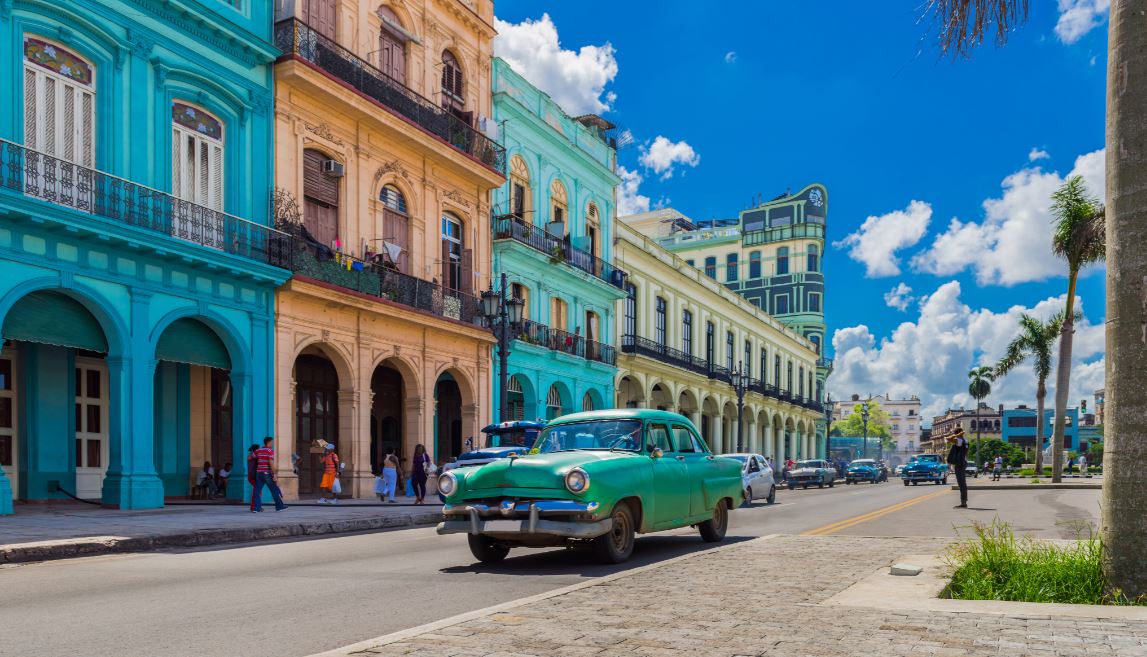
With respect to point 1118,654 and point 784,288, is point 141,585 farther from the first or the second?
point 784,288

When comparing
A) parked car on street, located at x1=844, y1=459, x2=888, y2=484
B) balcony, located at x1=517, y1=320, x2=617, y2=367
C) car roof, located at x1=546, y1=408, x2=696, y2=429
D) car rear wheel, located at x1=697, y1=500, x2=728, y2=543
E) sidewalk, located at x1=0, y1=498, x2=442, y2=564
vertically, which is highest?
balcony, located at x1=517, y1=320, x2=617, y2=367

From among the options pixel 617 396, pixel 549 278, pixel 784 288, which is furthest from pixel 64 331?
pixel 784 288

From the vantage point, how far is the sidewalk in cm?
1205

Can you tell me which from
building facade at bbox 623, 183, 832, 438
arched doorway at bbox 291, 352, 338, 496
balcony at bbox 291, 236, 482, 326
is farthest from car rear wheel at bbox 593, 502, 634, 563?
building facade at bbox 623, 183, 832, 438

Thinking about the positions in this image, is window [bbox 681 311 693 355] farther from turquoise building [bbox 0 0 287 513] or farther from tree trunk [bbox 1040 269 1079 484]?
turquoise building [bbox 0 0 287 513]

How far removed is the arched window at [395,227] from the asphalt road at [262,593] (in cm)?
1427

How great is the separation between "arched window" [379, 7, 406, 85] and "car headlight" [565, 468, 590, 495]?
67.5 feet

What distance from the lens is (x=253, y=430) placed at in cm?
2227

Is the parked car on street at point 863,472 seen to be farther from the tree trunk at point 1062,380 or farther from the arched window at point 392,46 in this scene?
the arched window at point 392,46

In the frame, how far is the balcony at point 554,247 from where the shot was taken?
33.2 metres

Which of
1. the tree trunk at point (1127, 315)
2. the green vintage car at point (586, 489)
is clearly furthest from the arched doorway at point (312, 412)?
Answer: the tree trunk at point (1127, 315)

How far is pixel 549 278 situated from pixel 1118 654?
31.7 m

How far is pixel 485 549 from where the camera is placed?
10281 millimetres

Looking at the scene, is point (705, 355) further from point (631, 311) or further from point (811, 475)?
point (811, 475)
